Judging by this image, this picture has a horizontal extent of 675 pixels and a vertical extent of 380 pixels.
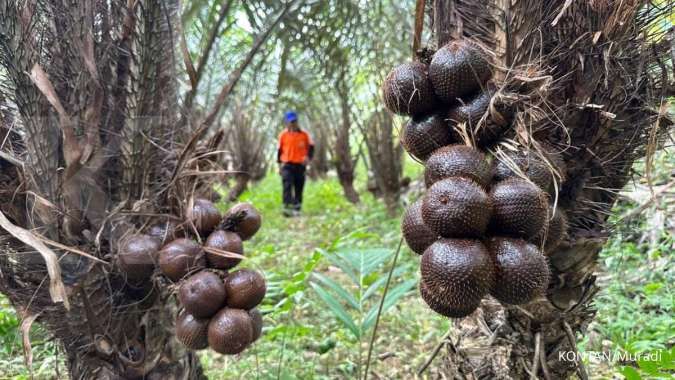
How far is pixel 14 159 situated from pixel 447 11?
1.36 meters

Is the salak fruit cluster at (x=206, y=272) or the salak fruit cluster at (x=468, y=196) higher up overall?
the salak fruit cluster at (x=468, y=196)

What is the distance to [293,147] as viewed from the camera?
23.6ft

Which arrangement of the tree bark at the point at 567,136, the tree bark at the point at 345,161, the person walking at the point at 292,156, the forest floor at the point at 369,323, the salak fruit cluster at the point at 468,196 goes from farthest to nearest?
the tree bark at the point at 345,161, the person walking at the point at 292,156, the forest floor at the point at 369,323, the tree bark at the point at 567,136, the salak fruit cluster at the point at 468,196

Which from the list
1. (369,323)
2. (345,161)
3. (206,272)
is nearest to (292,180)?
(345,161)

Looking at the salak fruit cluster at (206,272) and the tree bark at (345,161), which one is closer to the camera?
the salak fruit cluster at (206,272)

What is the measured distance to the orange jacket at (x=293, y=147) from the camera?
7.16m

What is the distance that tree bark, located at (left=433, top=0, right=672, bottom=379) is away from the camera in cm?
109

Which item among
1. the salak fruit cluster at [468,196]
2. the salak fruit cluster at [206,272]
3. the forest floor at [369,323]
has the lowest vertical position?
the forest floor at [369,323]

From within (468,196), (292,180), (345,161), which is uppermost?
(468,196)

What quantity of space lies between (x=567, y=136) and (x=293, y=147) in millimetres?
6239

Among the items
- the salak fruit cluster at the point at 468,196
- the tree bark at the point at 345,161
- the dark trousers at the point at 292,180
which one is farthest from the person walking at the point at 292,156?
the salak fruit cluster at the point at 468,196

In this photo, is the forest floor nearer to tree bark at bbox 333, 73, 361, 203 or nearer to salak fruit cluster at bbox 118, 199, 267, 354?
salak fruit cluster at bbox 118, 199, 267, 354

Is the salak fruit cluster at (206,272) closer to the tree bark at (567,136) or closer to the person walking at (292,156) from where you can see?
the tree bark at (567,136)

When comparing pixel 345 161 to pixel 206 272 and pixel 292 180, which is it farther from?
pixel 206 272
